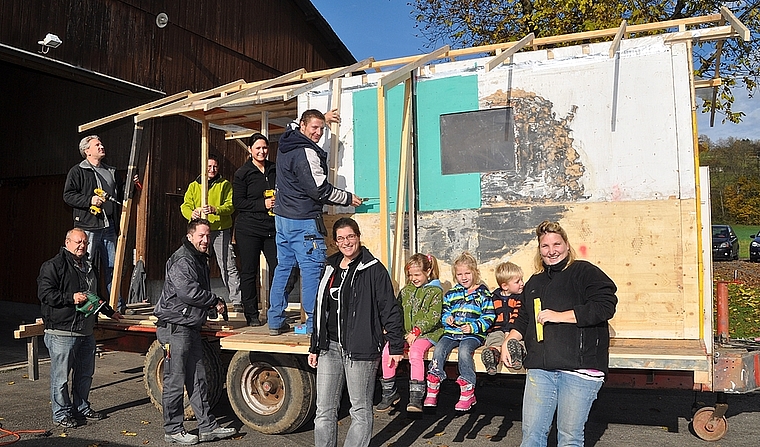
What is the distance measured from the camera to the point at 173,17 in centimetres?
1187

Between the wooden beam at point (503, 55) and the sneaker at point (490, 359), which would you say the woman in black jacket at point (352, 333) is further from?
the wooden beam at point (503, 55)

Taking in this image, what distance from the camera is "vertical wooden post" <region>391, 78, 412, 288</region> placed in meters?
6.38

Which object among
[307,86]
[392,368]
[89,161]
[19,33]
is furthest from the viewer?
[19,33]

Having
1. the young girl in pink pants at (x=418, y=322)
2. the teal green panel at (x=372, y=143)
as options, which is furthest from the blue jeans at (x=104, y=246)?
the young girl in pink pants at (x=418, y=322)

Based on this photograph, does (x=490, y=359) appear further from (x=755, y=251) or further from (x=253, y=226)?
(x=755, y=251)

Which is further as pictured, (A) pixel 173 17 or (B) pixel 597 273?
(A) pixel 173 17

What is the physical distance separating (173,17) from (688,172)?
9465 millimetres

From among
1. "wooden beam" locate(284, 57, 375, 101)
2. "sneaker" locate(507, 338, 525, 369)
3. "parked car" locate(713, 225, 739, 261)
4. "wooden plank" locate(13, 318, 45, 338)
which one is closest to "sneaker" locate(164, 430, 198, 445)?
"wooden plank" locate(13, 318, 45, 338)

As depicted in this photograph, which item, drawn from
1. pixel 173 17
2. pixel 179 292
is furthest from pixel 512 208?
pixel 173 17

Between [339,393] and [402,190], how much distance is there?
7.60 ft

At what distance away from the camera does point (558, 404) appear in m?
4.03

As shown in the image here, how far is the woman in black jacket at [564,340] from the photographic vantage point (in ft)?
12.8

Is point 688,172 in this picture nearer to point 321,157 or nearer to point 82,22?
point 321,157

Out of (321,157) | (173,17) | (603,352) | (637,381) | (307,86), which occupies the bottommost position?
(637,381)
